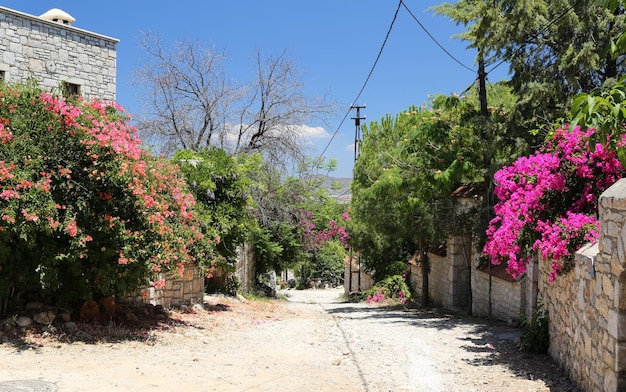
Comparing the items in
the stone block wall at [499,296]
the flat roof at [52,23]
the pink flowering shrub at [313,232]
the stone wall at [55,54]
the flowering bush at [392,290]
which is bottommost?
the flowering bush at [392,290]

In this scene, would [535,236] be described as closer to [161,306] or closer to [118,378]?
[118,378]

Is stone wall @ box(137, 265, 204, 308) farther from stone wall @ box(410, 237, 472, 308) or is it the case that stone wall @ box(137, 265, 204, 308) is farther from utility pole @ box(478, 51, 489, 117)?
stone wall @ box(410, 237, 472, 308)

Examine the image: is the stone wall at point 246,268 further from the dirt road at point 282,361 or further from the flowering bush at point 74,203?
the flowering bush at point 74,203

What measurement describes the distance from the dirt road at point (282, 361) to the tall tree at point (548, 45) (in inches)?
191

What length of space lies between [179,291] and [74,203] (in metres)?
4.77

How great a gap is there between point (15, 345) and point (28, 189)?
2096 mm

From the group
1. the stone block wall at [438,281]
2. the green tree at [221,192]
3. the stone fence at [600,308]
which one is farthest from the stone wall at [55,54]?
the stone fence at [600,308]

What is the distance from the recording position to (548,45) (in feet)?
39.9

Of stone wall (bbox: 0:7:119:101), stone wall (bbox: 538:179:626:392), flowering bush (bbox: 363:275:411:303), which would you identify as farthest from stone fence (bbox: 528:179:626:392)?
stone wall (bbox: 0:7:119:101)

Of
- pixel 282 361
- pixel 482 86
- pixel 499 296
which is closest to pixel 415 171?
pixel 482 86

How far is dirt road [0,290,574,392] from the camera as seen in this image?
6539 millimetres

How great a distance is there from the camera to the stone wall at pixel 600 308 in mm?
4996

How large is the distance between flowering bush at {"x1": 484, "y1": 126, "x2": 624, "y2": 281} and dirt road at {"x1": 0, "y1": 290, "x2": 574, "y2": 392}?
5.37 feet

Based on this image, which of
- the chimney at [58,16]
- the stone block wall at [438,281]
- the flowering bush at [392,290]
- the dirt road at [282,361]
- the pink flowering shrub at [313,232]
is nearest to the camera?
the dirt road at [282,361]
